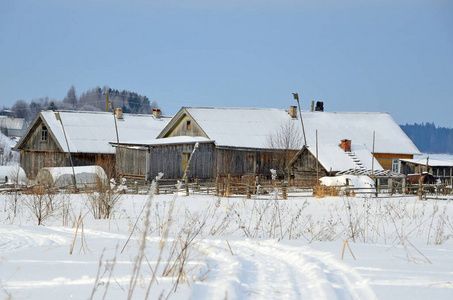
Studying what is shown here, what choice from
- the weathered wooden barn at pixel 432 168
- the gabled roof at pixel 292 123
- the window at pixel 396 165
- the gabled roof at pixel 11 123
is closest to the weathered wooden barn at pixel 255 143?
the gabled roof at pixel 292 123

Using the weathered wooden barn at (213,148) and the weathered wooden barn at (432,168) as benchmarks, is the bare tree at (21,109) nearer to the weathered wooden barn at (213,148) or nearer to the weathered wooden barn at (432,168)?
the weathered wooden barn at (213,148)

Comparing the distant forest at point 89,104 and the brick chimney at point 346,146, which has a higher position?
the distant forest at point 89,104

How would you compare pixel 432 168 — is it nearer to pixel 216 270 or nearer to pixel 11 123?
pixel 216 270

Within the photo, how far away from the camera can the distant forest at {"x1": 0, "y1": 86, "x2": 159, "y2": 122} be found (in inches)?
5551

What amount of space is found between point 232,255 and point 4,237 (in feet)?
10.7

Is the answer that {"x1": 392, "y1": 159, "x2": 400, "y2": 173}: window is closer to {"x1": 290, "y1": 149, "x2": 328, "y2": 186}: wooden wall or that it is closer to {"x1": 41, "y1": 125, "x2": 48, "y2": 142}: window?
{"x1": 290, "y1": 149, "x2": 328, "y2": 186}: wooden wall

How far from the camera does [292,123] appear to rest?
38938 millimetres

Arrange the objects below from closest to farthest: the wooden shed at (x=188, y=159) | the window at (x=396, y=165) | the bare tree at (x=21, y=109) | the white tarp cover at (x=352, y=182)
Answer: the white tarp cover at (x=352, y=182)
the wooden shed at (x=188, y=159)
the window at (x=396, y=165)
the bare tree at (x=21, y=109)

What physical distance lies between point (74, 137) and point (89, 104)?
121 meters

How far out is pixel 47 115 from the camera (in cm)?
3853

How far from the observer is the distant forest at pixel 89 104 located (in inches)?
5551

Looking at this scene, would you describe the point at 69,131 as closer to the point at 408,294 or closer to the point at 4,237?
the point at 4,237

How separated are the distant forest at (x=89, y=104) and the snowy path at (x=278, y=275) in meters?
132

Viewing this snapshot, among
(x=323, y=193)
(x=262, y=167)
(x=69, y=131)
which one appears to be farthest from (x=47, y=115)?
(x=323, y=193)
